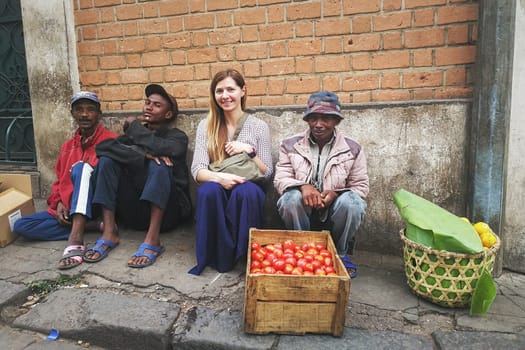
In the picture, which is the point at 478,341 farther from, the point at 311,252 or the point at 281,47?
the point at 281,47

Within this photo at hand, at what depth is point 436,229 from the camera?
2.31 meters

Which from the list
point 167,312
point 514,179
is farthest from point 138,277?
point 514,179

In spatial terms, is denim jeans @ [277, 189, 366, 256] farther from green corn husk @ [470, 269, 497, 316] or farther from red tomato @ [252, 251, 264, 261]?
green corn husk @ [470, 269, 497, 316]

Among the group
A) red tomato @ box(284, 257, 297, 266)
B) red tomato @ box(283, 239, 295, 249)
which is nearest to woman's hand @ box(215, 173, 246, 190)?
red tomato @ box(283, 239, 295, 249)

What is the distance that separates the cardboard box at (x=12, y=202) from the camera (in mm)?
3369

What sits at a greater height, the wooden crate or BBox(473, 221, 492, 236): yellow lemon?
BBox(473, 221, 492, 236): yellow lemon

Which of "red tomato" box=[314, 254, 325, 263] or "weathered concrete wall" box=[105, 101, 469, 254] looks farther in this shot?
"weathered concrete wall" box=[105, 101, 469, 254]

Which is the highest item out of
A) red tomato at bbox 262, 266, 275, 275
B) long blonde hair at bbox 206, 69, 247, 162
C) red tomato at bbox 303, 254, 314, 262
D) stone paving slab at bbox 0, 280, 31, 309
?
long blonde hair at bbox 206, 69, 247, 162

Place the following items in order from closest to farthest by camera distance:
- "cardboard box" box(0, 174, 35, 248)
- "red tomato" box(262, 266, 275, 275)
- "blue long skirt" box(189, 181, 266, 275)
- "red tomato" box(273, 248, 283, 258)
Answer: "red tomato" box(262, 266, 275, 275), "red tomato" box(273, 248, 283, 258), "blue long skirt" box(189, 181, 266, 275), "cardboard box" box(0, 174, 35, 248)

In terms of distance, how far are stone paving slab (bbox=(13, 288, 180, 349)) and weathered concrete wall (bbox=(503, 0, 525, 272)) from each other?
2.54 m

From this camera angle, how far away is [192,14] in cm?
359

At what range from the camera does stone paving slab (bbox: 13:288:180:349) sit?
2.20m

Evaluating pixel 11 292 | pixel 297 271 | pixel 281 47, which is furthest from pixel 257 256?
pixel 281 47

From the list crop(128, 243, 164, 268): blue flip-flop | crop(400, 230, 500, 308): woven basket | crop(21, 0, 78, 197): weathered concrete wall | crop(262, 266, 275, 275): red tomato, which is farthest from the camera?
crop(21, 0, 78, 197): weathered concrete wall
